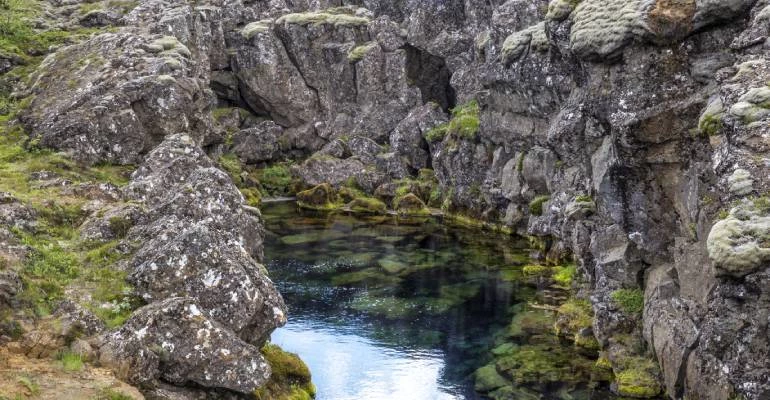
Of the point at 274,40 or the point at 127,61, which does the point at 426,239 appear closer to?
the point at 127,61

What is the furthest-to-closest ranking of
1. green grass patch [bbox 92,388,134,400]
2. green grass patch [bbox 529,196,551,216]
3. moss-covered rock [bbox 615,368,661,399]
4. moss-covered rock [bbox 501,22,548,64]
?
green grass patch [bbox 529,196,551,216]
moss-covered rock [bbox 501,22,548,64]
moss-covered rock [bbox 615,368,661,399]
green grass patch [bbox 92,388,134,400]

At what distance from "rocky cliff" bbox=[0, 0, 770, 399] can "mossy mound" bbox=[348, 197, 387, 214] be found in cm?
1198

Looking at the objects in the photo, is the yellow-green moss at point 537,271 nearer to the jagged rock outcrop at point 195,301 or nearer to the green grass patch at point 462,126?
the green grass patch at point 462,126

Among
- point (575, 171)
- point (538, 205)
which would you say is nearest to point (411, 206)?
point (538, 205)

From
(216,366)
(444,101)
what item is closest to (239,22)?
(444,101)

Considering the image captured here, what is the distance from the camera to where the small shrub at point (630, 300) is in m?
34.6

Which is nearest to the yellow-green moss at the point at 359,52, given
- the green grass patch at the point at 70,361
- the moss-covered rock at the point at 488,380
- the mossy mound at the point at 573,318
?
the mossy mound at the point at 573,318

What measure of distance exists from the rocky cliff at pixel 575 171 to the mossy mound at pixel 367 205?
1198cm

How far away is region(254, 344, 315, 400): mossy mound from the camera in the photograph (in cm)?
2948

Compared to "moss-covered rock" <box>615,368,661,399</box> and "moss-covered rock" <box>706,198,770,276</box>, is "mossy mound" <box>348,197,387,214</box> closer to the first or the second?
"moss-covered rock" <box>615,368,661,399</box>

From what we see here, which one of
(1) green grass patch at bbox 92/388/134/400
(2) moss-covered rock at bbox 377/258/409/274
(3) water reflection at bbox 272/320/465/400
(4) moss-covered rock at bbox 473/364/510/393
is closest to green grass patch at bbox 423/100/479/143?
(2) moss-covered rock at bbox 377/258/409/274

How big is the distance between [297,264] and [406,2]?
206 feet

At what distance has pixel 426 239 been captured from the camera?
226 ft

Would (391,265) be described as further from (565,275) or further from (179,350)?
(179,350)
